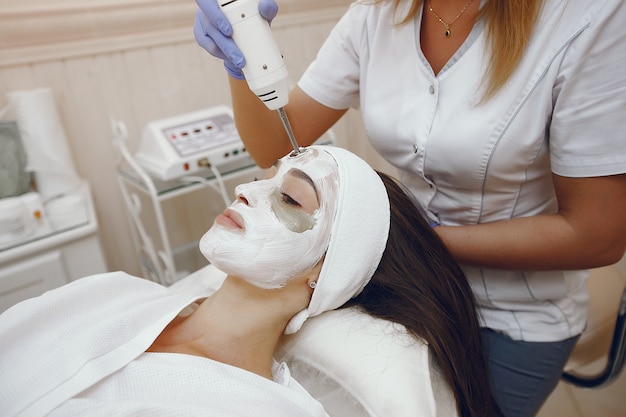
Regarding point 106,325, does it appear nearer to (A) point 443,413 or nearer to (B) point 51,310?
(B) point 51,310

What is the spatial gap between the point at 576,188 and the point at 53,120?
1.33m

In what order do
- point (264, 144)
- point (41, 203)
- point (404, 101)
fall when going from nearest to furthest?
point (404, 101) → point (264, 144) → point (41, 203)

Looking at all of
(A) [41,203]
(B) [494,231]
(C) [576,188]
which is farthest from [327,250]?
(A) [41,203]

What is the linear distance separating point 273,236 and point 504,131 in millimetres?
425

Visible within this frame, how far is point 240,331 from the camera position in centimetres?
81

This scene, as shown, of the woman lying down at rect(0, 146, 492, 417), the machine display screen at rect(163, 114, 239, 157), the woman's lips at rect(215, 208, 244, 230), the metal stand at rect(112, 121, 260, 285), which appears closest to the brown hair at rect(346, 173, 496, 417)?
the woman lying down at rect(0, 146, 492, 417)

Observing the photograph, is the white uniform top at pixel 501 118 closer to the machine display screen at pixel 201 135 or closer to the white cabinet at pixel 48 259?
the machine display screen at pixel 201 135

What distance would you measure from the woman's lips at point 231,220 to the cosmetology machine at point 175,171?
50 centimetres

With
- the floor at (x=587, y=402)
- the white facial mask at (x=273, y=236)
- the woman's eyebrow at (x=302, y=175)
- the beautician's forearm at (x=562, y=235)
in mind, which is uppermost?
the woman's eyebrow at (x=302, y=175)

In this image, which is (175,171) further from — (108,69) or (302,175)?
(302,175)

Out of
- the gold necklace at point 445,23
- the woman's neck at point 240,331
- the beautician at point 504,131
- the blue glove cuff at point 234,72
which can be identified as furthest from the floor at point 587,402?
the blue glove cuff at point 234,72

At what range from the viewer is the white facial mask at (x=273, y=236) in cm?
74

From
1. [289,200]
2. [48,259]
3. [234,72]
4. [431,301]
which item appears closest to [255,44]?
[234,72]

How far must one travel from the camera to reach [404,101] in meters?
0.91
